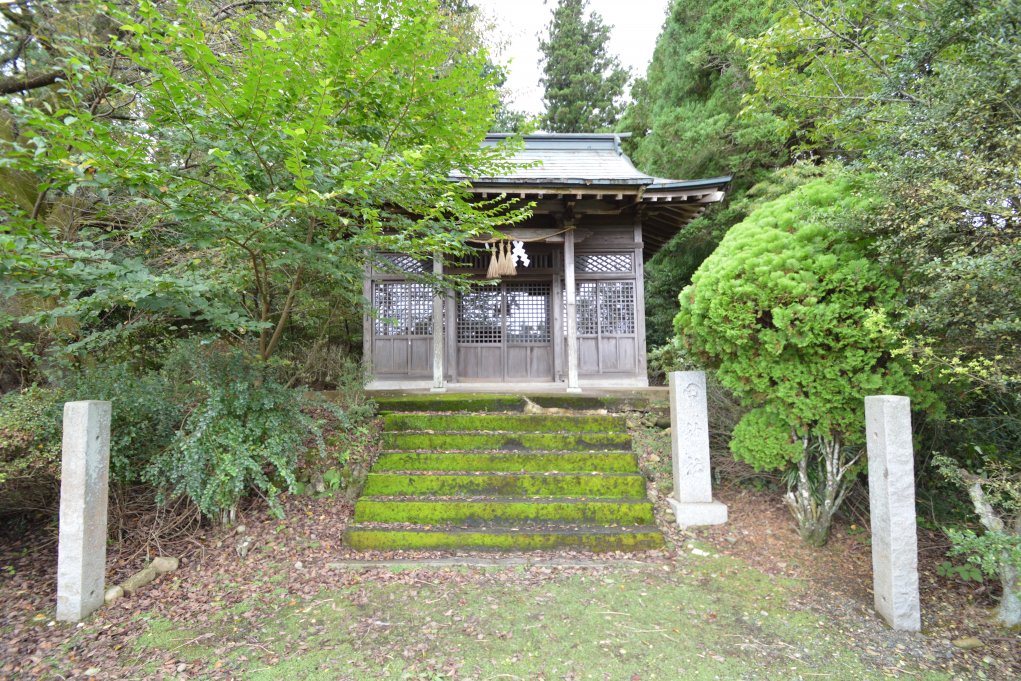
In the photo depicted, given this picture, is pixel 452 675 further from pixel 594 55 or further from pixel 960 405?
pixel 594 55

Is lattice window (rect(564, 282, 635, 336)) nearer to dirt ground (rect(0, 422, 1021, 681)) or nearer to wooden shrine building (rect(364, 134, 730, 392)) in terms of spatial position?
wooden shrine building (rect(364, 134, 730, 392))

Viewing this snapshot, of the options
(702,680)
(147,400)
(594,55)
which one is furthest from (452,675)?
(594,55)

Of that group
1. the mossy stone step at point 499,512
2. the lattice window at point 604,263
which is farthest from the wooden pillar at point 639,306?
the mossy stone step at point 499,512

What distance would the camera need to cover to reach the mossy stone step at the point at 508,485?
4.47 metres

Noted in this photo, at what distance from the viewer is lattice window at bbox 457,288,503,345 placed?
28.8ft

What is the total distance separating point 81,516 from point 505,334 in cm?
643

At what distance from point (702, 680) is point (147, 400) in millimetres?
4528

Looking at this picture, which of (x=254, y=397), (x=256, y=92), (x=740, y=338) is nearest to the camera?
(x=256, y=92)

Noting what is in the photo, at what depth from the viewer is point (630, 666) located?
2623 mm

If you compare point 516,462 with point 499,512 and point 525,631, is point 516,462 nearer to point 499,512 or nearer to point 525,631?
point 499,512

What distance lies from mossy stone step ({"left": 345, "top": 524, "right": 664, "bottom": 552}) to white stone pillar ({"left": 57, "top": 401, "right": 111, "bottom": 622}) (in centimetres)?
166

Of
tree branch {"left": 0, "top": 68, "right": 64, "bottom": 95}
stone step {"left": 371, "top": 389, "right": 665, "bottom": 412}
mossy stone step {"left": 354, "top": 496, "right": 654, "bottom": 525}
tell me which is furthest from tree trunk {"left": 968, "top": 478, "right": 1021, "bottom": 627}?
tree branch {"left": 0, "top": 68, "right": 64, "bottom": 95}

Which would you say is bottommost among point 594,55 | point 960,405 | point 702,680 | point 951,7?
point 702,680

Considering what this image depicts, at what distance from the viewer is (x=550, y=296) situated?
8.91 meters
